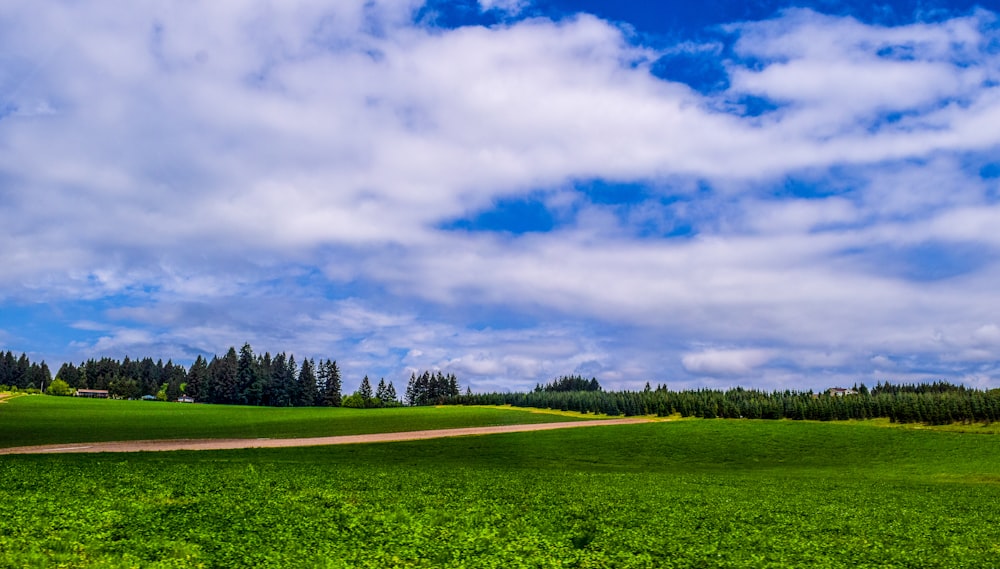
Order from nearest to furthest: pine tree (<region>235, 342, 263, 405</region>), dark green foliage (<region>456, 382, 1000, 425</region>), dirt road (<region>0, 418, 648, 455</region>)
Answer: dirt road (<region>0, 418, 648, 455</region>) → dark green foliage (<region>456, 382, 1000, 425</region>) → pine tree (<region>235, 342, 263, 405</region>)

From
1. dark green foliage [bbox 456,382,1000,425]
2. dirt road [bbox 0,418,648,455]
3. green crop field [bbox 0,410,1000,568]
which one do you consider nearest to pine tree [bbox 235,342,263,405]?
dirt road [bbox 0,418,648,455]

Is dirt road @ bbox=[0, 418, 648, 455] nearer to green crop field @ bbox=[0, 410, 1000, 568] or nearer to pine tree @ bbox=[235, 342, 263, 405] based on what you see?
green crop field @ bbox=[0, 410, 1000, 568]

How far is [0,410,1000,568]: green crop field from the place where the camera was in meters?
19.1

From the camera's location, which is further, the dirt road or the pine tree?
the pine tree

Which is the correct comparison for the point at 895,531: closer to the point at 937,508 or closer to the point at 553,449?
the point at 937,508

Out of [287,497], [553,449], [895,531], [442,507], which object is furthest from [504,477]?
[553,449]

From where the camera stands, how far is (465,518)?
24.8m

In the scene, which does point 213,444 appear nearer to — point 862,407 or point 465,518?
point 465,518

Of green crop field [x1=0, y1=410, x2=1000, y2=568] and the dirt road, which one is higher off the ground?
green crop field [x1=0, y1=410, x2=1000, y2=568]

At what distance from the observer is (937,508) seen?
32.8 m

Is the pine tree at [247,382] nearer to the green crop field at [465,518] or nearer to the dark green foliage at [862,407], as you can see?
the dark green foliage at [862,407]

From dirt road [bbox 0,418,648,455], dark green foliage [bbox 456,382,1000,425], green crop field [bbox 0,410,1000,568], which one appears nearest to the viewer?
green crop field [bbox 0,410,1000,568]

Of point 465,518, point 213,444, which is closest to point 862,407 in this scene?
point 213,444

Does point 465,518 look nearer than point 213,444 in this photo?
Yes
